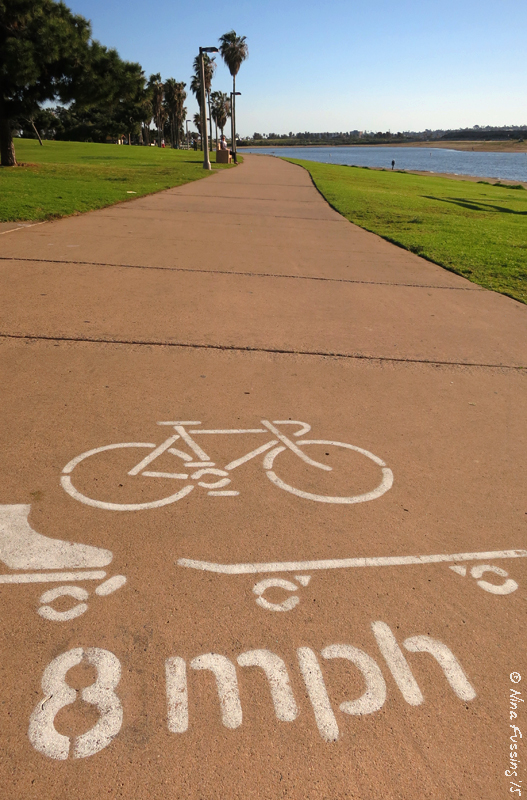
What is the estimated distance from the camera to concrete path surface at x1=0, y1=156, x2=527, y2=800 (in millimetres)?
1970

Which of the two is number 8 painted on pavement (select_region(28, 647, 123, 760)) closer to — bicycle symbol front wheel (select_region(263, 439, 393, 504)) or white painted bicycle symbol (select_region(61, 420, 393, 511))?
white painted bicycle symbol (select_region(61, 420, 393, 511))

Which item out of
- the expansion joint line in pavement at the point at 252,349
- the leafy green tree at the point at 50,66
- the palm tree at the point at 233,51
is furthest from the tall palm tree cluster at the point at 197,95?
the expansion joint line in pavement at the point at 252,349

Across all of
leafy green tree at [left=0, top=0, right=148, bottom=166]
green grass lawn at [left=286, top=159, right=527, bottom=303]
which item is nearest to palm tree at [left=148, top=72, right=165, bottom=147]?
leafy green tree at [left=0, top=0, right=148, bottom=166]

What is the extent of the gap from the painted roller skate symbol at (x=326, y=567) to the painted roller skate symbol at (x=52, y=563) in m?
0.40

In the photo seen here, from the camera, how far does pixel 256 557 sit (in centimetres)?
288

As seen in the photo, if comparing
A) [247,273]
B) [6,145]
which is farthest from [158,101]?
[247,273]

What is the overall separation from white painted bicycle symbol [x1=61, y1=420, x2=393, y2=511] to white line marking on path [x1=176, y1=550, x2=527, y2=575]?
0.55 meters

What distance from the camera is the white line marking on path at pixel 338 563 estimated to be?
2.79 meters

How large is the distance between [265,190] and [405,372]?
20.1 metres

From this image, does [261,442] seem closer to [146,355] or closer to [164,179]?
[146,355]

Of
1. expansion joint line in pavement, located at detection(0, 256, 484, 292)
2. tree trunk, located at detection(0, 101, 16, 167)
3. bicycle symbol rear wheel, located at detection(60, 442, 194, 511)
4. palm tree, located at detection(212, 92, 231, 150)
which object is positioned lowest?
bicycle symbol rear wheel, located at detection(60, 442, 194, 511)

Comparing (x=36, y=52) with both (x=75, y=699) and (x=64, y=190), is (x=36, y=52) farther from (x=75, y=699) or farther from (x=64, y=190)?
(x=75, y=699)

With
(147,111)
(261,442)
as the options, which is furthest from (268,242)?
(147,111)

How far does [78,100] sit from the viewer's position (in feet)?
83.4
